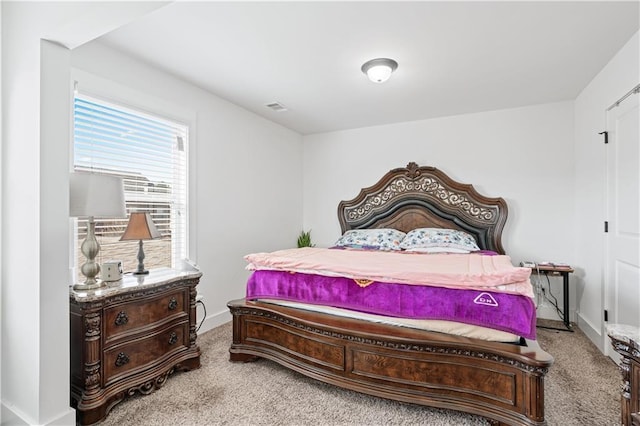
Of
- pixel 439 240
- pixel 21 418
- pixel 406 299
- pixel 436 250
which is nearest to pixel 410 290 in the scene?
pixel 406 299

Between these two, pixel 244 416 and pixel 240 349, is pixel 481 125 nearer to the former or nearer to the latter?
pixel 240 349

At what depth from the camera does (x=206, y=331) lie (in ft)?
10.9

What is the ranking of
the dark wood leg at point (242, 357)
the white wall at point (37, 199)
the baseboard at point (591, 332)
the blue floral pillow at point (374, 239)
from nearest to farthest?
the white wall at point (37, 199)
the dark wood leg at point (242, 357)
the baseboard at point (591, 332)
the blue floral pillow at point (374, 239)

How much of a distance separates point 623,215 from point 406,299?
6.57 feet

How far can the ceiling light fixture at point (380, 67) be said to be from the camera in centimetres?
263

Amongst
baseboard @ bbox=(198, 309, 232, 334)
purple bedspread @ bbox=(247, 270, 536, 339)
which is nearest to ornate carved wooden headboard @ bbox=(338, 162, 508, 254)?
baseboard @ bbox=(198, 309, 232, 334)

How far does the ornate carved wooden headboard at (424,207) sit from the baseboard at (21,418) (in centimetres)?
352

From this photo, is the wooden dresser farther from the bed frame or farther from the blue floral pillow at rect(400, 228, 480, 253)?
the blue floral pillow at rect(400, 228, 480, 253)

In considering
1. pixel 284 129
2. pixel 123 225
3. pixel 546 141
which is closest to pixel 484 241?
pixel 546 141

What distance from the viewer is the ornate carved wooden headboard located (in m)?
3.86

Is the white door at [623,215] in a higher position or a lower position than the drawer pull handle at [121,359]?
higher

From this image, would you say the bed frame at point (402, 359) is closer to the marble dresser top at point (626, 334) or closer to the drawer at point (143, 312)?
the marble dresser top at point (626, 334)

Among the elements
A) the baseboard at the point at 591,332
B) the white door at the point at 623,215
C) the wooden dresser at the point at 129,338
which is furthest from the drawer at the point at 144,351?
the baseboard at the point at 591,332

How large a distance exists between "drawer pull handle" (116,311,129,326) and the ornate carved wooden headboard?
3115 millimetres
